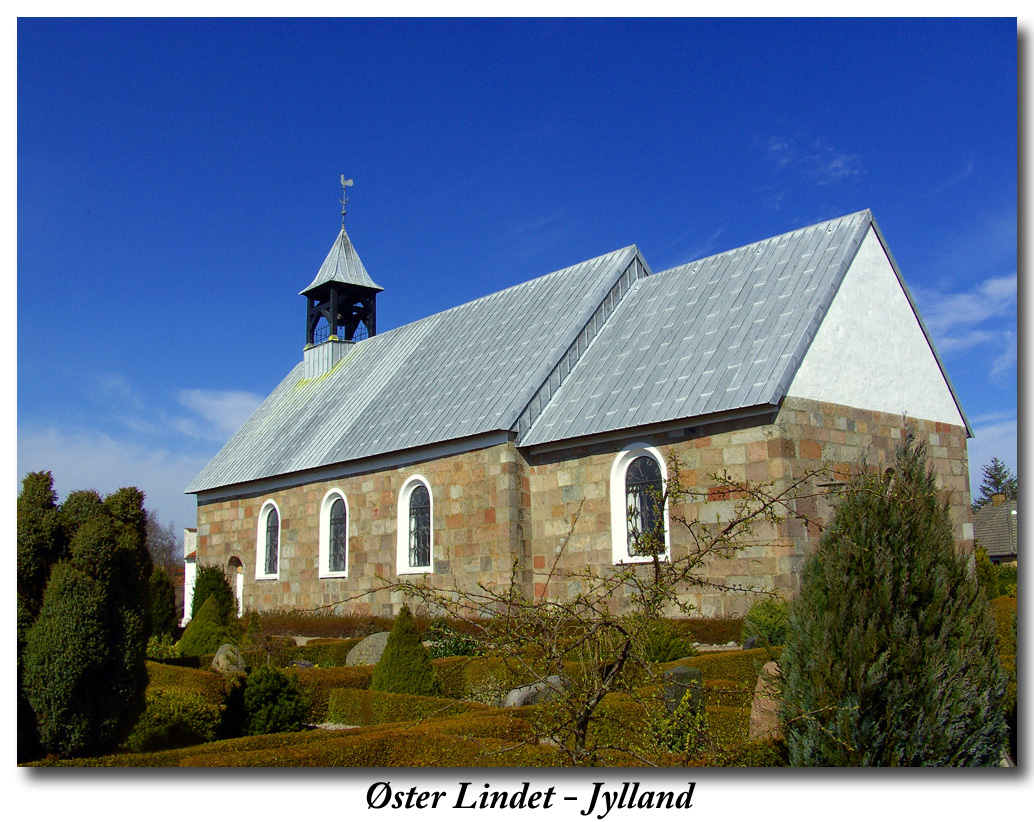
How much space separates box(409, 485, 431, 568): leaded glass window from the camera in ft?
44.6

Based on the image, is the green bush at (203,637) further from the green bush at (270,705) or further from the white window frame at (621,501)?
the green bush at (270,705)

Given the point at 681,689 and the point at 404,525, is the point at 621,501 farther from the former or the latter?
the point at 681,689

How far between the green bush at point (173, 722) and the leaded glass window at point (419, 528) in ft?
23.0

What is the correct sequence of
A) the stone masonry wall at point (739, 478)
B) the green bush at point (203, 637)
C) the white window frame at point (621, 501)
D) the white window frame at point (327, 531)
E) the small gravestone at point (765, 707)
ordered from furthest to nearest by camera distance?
the white window frame at point (327, 531), the green bush at point (203, 637), the white window frame at point (621, 501), the stone masonry wall at point (739, 478), the small gravestone at point (765, 707)

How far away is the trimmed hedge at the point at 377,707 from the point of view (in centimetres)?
696

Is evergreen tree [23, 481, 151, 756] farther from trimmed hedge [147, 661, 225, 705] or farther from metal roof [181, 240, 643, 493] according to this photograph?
metal roof [181, 240, 643, 493]

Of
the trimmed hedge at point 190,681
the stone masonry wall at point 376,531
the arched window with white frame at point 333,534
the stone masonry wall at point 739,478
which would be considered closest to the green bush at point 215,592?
the stone masonry wall at point 376,531

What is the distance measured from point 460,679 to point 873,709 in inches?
194

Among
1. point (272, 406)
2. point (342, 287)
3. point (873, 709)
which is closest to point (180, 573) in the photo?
point (272, 406)

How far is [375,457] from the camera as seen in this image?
14.3 m

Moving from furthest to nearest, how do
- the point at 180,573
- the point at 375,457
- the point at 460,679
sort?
the point at 180,573 < the point at 375,457 < the point at 460,679

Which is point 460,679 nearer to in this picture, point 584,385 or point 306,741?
point 306,741

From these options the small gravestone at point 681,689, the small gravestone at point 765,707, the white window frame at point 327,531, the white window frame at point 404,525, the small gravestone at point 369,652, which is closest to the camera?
the small gravestone at point 765,707
